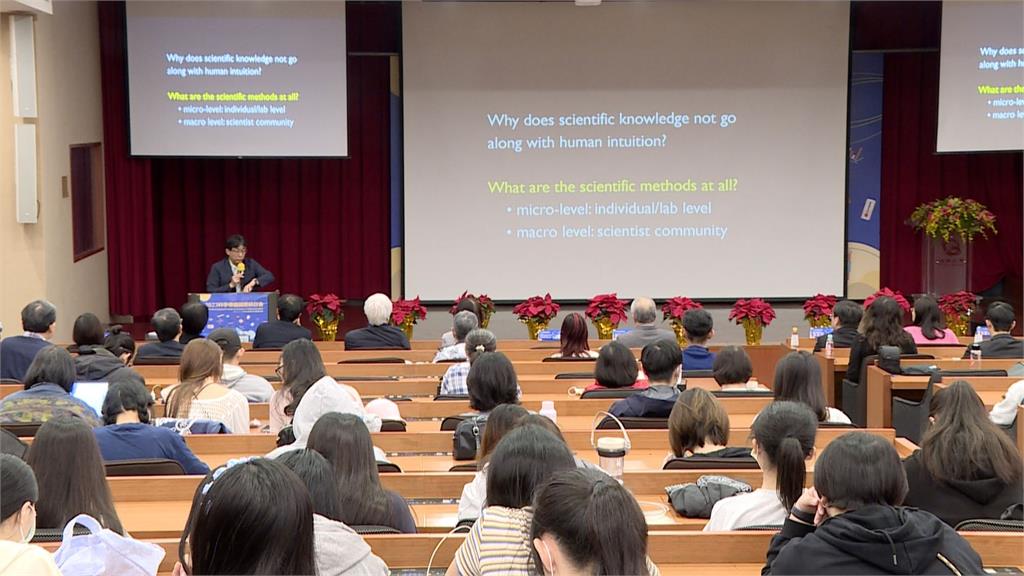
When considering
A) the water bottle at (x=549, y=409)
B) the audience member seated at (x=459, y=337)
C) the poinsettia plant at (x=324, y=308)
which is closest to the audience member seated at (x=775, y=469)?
the water bottle at (x=549, y=409)

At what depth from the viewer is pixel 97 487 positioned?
11.2ft

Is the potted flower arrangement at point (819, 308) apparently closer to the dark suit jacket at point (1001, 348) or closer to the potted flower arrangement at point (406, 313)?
the dark suit jacket at point (1001, 348)

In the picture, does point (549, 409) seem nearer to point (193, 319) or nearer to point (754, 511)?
point (754, 511)

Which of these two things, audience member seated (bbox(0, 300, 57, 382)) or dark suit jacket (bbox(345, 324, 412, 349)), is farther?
dark suit jacket (bbox(345, 324, 412, 349))

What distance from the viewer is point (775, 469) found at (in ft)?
11.6

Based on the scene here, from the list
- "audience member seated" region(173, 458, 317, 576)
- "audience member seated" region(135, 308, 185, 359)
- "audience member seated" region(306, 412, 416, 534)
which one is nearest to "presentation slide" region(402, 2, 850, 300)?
"audience member seated" region(135, 308, 185, 359)

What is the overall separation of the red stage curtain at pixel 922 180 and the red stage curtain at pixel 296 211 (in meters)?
5.02

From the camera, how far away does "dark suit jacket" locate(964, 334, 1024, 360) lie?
7332mm

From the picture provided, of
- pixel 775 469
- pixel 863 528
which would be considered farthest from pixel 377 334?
pixel 863 528

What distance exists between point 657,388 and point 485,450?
5.82 feet

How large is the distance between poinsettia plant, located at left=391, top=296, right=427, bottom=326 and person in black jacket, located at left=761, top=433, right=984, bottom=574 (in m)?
6.48

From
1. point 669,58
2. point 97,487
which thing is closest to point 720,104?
point 669,58

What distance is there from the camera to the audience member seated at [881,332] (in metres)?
7.50

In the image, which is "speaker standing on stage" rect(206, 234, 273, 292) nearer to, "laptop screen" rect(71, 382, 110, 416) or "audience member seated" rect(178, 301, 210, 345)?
"audience member seated" rect(178, 301, 210, 345)
